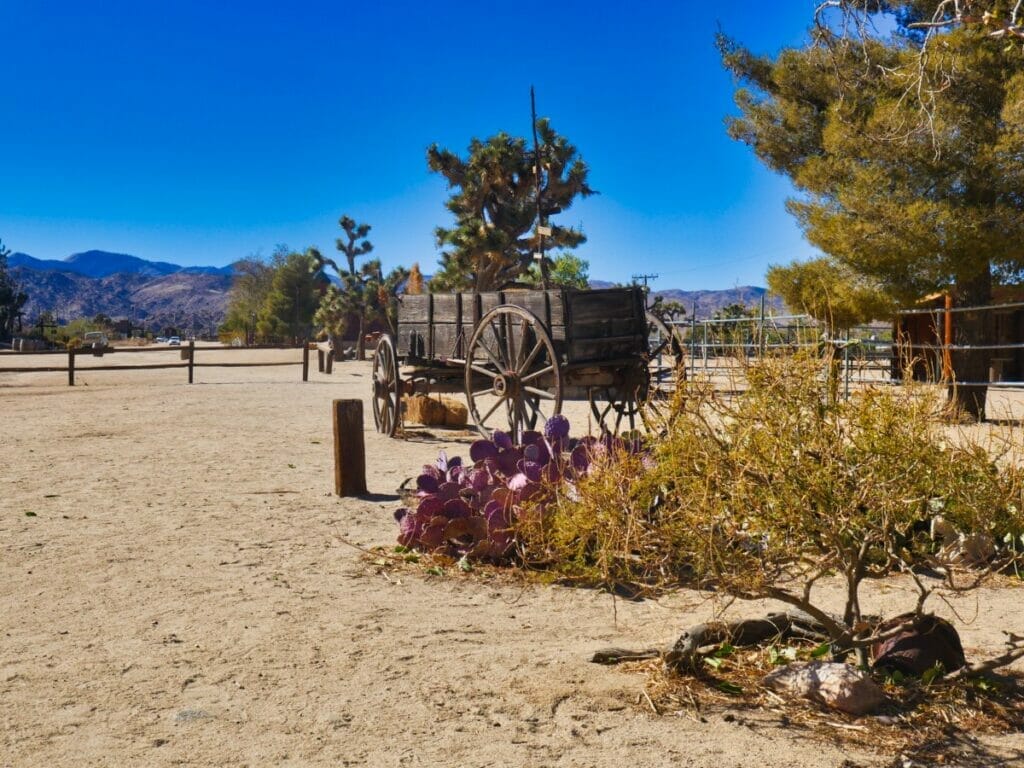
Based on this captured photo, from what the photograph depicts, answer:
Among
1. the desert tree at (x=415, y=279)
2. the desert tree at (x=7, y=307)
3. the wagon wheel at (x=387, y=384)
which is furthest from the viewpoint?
the desert tree at (x=7, y=307)

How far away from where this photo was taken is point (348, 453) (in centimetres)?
695

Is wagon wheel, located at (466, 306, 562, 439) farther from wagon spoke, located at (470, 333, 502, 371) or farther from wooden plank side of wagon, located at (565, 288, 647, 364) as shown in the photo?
wooden plank side of wagon, located at (565, 288, 647, 364)

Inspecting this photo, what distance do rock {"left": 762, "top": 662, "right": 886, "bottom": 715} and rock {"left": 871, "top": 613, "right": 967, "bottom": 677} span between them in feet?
0.60

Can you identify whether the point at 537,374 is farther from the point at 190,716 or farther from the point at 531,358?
the point at 190,716

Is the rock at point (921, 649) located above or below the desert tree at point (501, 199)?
below

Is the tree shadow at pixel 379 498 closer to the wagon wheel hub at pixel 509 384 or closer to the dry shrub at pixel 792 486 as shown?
the wagon wheel hub at pixel 509 384

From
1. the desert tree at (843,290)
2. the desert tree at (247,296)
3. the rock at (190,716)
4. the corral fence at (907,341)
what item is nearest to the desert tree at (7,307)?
the desert tree at (247,296)

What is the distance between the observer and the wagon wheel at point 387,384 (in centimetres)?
1030

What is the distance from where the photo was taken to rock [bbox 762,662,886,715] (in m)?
3.02

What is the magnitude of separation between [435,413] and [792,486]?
30.7 feet

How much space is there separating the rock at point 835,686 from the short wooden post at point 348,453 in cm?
432

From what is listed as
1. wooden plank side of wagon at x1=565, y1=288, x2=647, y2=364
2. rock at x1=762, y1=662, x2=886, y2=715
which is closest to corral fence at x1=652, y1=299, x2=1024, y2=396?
wooden plank side of wagon at x1=565, y1=288, x2=647, y2=364

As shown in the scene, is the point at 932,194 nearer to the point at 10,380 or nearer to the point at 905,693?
the point at 905,693

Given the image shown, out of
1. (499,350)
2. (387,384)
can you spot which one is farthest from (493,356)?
(387,384)
